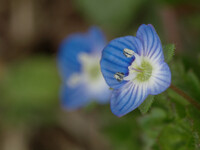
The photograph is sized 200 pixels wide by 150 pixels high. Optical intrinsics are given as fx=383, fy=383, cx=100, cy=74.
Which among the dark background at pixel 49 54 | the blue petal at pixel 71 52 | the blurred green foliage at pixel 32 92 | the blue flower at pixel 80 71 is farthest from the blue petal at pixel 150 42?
the blurred green foliage at pixel 32 92

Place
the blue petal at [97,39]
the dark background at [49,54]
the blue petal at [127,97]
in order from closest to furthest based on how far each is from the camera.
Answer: the blue petal at [127,97], the blue petal at [97,39], the dark background at [49,54]

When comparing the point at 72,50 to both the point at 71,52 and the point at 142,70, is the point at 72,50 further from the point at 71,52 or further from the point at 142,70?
the point at 142,70

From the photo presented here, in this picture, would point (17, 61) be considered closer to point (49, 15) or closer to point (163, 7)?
point (49, 15)

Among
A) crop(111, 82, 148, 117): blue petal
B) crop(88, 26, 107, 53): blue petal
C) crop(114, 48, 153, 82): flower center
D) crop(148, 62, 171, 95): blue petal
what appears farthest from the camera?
crop(88, 26, 107, 53): blue petal

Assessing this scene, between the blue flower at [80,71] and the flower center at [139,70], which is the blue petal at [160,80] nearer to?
the flower center at [139,70]

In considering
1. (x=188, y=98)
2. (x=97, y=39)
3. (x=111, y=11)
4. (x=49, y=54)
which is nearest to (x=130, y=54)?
(x=188, y=98)

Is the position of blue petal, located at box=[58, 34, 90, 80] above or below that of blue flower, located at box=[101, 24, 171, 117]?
below

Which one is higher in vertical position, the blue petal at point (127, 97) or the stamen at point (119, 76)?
the stamen at point (119, 76)

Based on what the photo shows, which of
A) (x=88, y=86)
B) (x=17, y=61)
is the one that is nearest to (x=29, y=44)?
(x=17, y=61)

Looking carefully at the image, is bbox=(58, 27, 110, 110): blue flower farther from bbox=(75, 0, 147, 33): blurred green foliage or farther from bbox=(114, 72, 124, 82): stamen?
bbox=(114, 72, 124, 82): stamen

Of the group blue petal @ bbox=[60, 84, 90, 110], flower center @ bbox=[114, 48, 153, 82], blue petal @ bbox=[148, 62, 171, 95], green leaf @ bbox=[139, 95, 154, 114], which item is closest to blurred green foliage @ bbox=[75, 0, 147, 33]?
blue petal @ bbox=[60, 84, 90, 110]
